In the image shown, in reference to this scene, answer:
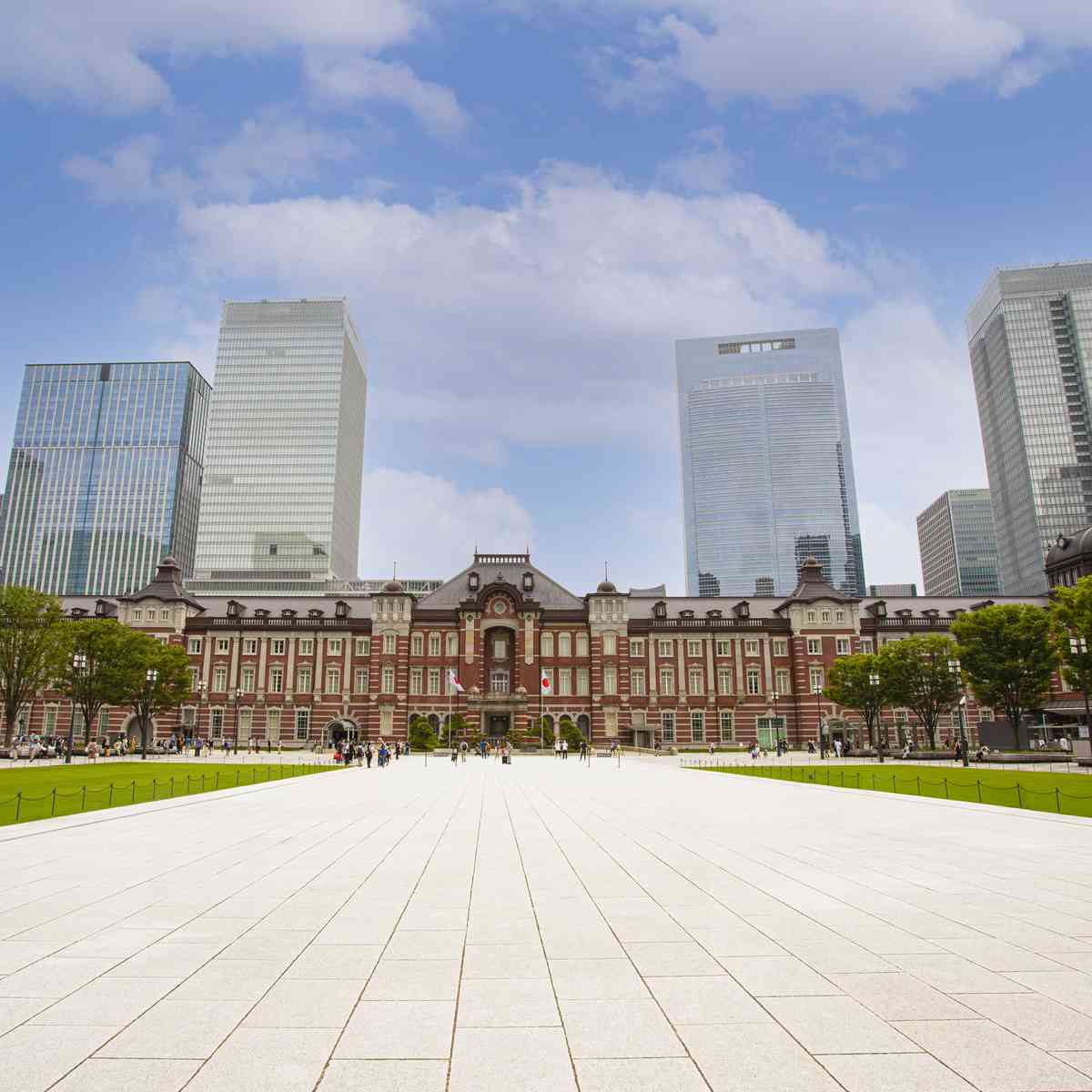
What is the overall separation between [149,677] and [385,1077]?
6533cm

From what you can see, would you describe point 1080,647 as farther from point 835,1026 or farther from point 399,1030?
point 399,1030

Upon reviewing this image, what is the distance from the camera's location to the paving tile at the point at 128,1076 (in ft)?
18.1

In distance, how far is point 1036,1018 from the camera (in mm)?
6895

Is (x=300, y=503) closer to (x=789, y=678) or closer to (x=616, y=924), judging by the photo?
(x=789, y=678)

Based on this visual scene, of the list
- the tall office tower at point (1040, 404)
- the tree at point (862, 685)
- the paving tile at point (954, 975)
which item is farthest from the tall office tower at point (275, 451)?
the paving tile at point (954, 975)

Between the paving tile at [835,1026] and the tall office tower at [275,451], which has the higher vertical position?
the tall office tower at [275,451]

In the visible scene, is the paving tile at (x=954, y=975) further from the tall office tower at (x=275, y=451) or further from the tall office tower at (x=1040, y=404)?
the tall office tower at (x=1040, y=404)

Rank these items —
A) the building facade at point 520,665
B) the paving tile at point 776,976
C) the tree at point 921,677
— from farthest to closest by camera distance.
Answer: the building facade at point 520,665 < the tree at point 921,677 < the paving tile at point 776,976

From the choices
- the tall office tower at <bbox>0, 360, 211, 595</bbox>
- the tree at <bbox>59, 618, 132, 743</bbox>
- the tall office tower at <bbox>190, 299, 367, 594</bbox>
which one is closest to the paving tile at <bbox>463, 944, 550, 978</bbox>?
the tree at <bbox>59, 618, 132, 743</bbox>

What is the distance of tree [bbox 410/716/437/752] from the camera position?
77.9 metres

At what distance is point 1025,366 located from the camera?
588 ft

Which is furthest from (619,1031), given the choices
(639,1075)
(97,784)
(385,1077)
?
(97,784)

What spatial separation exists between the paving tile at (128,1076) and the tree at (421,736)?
238 feet

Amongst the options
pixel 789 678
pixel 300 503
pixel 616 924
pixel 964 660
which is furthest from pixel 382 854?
pixel 300 503
